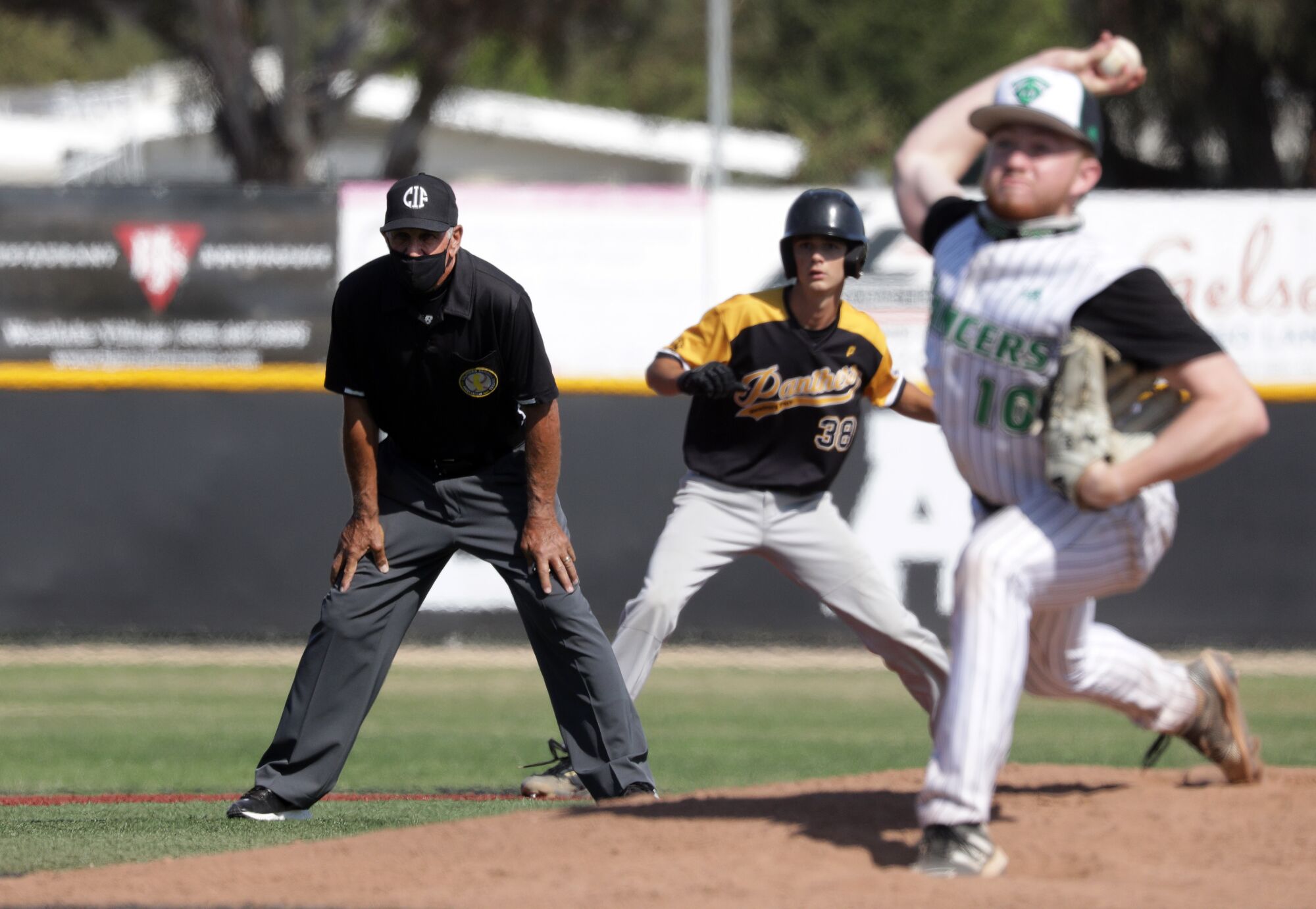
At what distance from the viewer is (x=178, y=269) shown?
12969 mm

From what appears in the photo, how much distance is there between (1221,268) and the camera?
13.2m

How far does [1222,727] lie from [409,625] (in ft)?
8.18

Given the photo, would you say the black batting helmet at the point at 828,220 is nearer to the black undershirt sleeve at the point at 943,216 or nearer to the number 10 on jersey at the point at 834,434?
the number 10 on jersey at the point at 834,434

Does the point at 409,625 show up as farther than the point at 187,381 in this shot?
No

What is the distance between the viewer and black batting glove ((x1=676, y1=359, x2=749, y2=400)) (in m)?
6.30

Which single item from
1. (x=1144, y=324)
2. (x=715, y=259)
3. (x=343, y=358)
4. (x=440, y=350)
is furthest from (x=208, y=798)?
(x=715, y=259)

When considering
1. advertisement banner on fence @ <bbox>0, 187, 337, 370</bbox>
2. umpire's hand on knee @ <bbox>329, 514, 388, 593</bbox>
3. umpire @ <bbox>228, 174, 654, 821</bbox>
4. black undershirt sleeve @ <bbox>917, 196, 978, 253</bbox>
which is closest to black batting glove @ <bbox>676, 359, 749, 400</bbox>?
umpire @ <bbox>228, 174, 654, 821</bbox>

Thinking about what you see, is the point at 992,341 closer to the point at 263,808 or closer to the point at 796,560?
the point at 796,560

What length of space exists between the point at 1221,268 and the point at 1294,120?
8720mm

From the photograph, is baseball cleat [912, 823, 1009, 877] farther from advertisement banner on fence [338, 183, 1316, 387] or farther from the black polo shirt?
advertisement banner on fence [338, 183, 1316, 387]

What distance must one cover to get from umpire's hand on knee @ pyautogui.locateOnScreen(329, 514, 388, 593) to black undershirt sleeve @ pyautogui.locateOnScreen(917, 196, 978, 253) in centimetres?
201

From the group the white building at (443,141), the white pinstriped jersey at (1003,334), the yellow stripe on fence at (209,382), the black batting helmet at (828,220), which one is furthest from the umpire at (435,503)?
the white building at (443,141)

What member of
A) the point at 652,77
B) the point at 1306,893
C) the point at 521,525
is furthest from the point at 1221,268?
the point at 652,77

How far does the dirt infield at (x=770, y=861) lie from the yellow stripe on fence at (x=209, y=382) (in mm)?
7624
